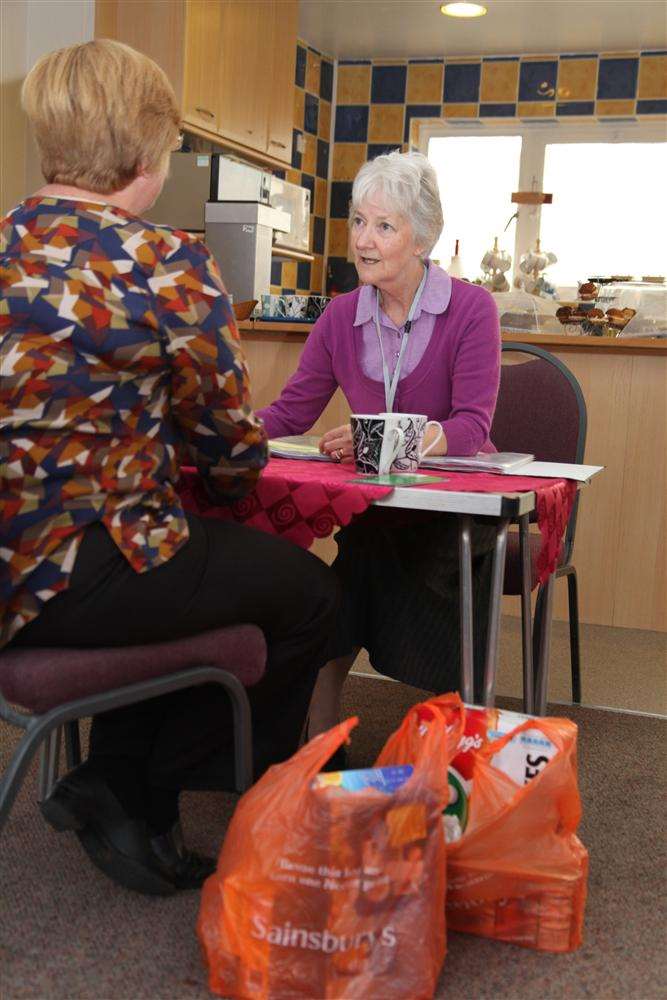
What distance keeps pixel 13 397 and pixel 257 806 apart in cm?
53

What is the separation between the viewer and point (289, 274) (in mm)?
7020

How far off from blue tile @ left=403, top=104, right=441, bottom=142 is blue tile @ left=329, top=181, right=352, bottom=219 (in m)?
0.49

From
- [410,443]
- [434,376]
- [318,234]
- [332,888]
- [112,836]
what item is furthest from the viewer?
[318,234]

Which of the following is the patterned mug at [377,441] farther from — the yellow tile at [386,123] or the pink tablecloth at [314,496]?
the yellow tile at [386,123]

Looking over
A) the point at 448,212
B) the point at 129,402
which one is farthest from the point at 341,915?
the point at 448,212

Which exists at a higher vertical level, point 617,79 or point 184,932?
point 617,79

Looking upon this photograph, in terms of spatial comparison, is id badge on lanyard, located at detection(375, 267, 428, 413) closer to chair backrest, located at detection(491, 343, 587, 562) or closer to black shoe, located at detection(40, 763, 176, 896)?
chair backrest, located at detection(491, 343, 587, 562)

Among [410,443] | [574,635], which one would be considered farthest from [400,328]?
[574,635]

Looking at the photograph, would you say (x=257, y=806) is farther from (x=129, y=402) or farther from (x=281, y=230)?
(x=281, y=230)

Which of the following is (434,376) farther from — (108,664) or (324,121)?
(324,121)

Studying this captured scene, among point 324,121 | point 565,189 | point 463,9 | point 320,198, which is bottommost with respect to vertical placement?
point 320,198

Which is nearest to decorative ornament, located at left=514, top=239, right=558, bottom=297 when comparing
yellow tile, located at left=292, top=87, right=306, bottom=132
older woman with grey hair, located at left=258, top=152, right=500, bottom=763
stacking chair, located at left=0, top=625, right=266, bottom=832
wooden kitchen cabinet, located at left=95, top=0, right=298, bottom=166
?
wooden kitchen cabinet, located at left=95, top=0, right=298, bottom=166

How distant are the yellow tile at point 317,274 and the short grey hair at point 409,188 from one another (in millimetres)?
5240

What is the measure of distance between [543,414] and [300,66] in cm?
505
